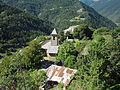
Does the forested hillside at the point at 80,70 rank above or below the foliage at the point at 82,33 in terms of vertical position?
above

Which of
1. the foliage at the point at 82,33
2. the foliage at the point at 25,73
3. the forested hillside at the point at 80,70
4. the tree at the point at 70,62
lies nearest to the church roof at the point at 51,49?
the forested hillside at the point at 80,70

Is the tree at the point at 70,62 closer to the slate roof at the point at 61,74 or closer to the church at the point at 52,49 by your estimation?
the slate roof at the point at 61,74

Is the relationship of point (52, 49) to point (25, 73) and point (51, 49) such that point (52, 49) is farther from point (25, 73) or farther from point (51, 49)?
point (25, 73)

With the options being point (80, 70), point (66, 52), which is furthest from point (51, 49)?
point (80, 70)

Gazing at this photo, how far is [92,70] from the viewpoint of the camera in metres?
37.7

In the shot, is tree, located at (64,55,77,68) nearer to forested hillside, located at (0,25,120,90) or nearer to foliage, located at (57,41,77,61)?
forested hillside, located at (0,25,120,90)

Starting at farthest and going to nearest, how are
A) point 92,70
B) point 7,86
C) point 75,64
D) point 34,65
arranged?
point 34,65 → point 75,64 → point 92,70 → point 7,86

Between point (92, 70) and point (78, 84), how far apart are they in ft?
10.5

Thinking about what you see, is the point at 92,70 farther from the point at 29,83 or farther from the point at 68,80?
the point at 68,80

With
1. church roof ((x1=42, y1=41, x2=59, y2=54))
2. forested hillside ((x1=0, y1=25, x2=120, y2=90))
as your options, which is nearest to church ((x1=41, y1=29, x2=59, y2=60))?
church roof ((x1=42, y1=41, x2=59, y2=54))

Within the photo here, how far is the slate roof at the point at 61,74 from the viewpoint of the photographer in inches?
1997

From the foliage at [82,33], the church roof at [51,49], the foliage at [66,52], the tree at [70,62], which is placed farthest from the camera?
the foliage at [82,33]

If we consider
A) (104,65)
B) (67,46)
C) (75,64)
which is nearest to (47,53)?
(67,46)

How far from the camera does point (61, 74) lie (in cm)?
5281
